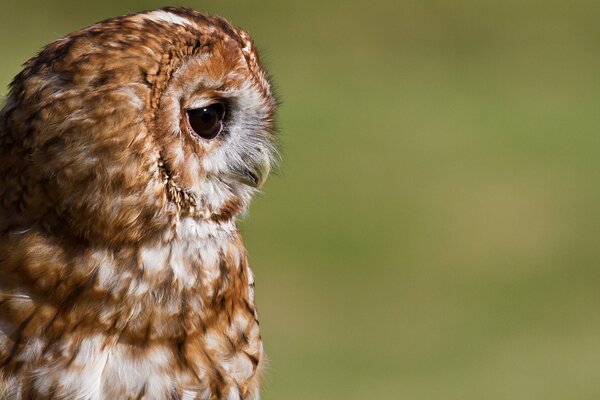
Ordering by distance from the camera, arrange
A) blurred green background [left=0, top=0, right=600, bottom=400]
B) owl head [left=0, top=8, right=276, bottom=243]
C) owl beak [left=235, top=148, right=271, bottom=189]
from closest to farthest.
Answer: owl head [left=0, top=8, right=276, bottom=243]
owl beak [left=235, top=148, right=271, bottom=189]
blurred green background [left=0, top=0, right=600, bottom=400]

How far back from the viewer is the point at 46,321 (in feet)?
9.25

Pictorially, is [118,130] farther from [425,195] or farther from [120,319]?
[425,195]

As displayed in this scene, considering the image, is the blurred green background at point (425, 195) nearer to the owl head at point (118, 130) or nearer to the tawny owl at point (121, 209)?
the tawny owl at point (121, 209)

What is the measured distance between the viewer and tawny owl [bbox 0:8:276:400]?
2.72 meters

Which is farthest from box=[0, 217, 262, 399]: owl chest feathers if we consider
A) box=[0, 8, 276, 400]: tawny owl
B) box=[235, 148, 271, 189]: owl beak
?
box=[235, 148, 271, 189]: owl beak

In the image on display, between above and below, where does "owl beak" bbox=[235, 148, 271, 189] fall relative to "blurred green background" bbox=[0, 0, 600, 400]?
above

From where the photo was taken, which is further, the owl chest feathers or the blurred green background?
the blurred green background

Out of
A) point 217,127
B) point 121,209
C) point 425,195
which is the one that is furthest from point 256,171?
point 425,195

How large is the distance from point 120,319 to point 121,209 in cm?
23

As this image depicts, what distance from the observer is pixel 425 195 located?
35.3ft

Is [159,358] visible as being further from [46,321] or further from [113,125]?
[113,125]

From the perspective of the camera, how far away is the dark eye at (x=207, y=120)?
283cm

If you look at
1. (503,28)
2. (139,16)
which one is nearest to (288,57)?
(503,28)

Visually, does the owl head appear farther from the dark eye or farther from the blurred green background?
the blurred green background
